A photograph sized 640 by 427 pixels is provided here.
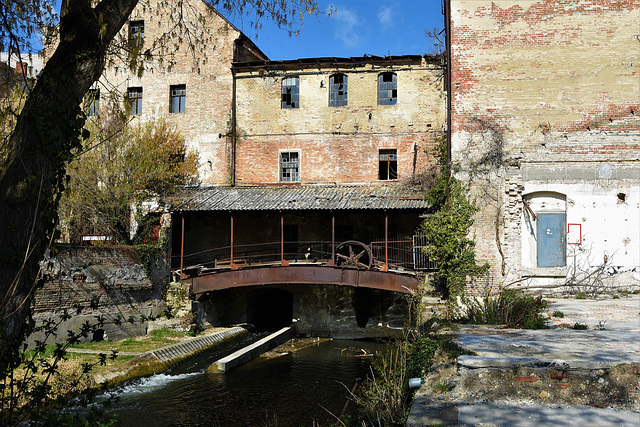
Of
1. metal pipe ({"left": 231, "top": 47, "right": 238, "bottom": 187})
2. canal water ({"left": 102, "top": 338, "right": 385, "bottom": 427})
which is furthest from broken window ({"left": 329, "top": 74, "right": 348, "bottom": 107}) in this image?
canal water ({"left": 102, "top": 338, "right": 385, "bottom": 427})

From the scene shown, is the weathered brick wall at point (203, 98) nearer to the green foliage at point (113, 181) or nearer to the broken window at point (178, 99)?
the broken window at point (178, 99)

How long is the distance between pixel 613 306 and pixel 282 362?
952cm

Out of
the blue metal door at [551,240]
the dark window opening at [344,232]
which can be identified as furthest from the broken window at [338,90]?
the blue metal door at [551,240]

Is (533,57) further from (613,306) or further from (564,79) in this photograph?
(613,306)

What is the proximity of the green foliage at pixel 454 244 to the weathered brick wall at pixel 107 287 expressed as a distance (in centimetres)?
1017

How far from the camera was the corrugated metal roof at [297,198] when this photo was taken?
19406mm

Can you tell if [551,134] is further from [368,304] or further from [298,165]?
[298,165]

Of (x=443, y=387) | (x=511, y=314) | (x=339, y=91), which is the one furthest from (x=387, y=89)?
(x=443, y=387)

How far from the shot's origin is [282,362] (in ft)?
53.8

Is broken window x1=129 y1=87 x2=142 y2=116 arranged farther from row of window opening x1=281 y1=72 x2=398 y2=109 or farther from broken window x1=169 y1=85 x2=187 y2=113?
row of window opening x1=281 y1=72 x2=398 y2=109

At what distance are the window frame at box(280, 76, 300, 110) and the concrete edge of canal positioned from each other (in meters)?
10.5

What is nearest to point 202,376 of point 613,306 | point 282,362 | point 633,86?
point 282,362

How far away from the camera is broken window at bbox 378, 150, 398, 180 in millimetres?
22812

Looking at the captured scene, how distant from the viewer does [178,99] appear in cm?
2458
